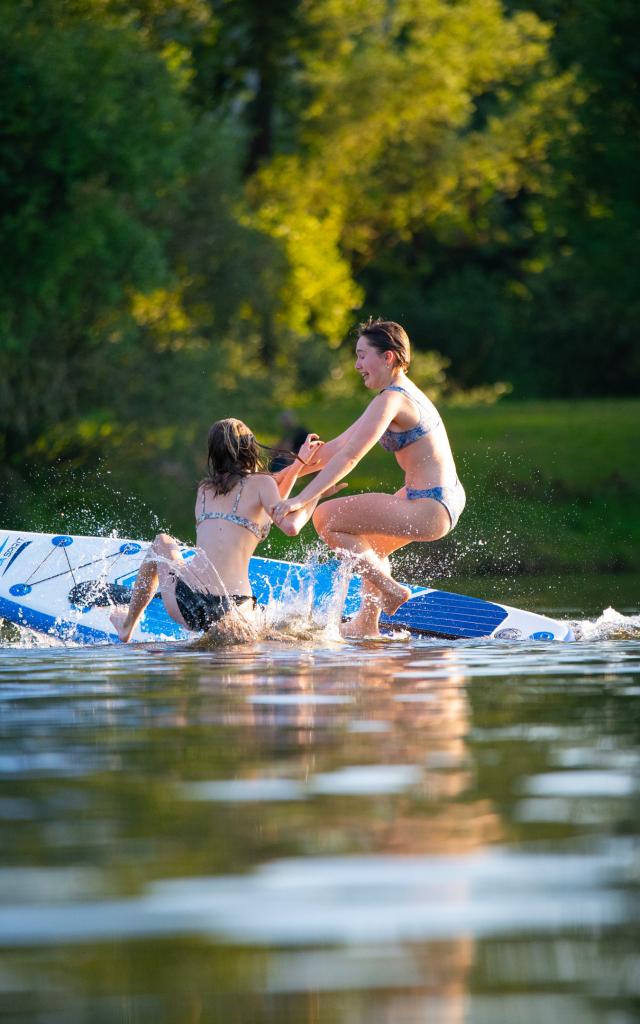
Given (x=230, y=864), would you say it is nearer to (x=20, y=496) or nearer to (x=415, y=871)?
(x=415, y=871)

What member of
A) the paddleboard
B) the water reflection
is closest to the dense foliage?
the paddleboard

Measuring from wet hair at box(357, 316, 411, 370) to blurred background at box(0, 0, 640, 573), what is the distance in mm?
10307

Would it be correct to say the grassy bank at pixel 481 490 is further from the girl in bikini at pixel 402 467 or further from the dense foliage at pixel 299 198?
the girl in bikini at pixel 402 467

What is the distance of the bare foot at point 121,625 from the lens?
10.2 m

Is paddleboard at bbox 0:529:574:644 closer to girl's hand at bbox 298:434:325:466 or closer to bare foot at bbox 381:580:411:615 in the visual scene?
bare foot at bbox 381:580:411:615

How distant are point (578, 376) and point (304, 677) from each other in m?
38.6

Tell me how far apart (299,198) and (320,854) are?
127 ft

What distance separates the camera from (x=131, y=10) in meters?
36.0

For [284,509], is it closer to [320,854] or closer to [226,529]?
[226,529]

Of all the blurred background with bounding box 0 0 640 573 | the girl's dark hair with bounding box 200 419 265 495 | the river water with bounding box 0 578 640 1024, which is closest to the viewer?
the river water with bounding box 0 578 640 1024

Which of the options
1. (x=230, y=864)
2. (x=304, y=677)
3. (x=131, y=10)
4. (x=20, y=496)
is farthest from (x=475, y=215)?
(x=230, y=864)

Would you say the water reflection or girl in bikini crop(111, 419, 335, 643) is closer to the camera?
the water reflection

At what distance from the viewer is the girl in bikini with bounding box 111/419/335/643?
9430 millimetres

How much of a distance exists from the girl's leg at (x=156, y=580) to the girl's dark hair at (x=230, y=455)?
17.6 inches
